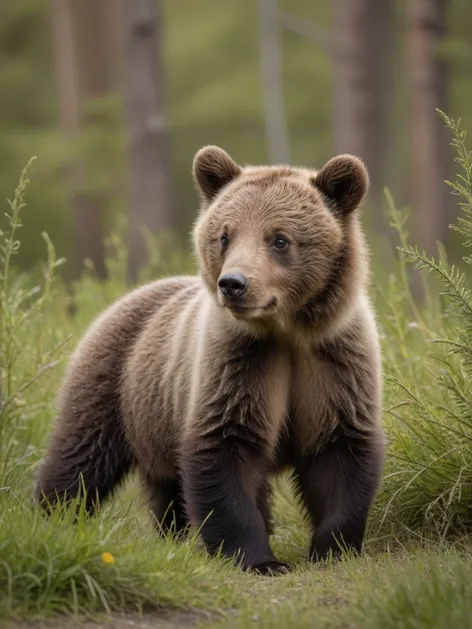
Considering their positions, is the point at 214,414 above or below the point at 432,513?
above

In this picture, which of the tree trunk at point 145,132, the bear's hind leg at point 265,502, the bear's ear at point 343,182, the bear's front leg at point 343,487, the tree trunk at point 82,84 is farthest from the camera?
the tree trunk at point 82,84

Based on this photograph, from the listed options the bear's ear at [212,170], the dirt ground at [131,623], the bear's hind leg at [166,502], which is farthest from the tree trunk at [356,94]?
the dirt ground at [131,623]

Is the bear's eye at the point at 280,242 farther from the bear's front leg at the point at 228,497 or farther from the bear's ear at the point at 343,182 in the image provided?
the bear's front leg at the point at 228,497

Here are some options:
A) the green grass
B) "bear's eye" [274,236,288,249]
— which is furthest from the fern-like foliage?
"bear's eye" [274,236,288,249]

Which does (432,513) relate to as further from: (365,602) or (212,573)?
(365,602)

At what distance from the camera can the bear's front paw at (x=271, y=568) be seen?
445 centimetres

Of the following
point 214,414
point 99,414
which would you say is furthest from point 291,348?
point 99,414

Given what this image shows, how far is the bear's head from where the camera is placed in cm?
453

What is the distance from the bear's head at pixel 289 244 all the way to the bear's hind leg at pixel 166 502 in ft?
4.78

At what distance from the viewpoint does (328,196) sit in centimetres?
489

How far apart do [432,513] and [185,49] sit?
26.6m

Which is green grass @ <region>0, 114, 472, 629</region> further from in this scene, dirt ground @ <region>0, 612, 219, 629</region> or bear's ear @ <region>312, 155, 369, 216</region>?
bear's ear @ <region>312, 155, 369, 216</region>

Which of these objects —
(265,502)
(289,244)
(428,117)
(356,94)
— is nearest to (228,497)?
(265,502)

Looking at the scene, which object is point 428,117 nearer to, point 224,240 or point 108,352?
point 108,352
